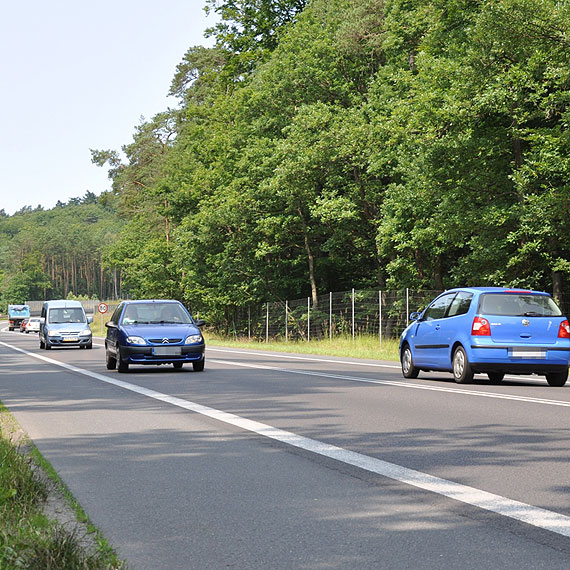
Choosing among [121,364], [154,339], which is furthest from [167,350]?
[121,364]

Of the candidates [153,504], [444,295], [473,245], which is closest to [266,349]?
[473,245]

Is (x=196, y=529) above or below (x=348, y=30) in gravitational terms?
below

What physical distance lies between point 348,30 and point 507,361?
29.8m

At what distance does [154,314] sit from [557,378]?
30.1 feet

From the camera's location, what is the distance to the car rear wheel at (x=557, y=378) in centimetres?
1700

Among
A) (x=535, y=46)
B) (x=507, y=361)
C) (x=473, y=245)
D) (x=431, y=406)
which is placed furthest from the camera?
(x=473, y=245)

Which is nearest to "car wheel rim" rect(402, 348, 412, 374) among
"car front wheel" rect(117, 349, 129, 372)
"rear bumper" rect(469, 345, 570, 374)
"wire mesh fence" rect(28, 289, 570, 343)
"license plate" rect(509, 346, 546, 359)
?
"rear bumper" rect(469, 345, 570, 374)

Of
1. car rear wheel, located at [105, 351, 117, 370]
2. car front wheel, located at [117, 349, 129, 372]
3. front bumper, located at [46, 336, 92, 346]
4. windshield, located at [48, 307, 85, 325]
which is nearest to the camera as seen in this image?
car front wheel, located at [117, 349, 129, 372]

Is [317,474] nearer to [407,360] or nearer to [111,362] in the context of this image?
[407,360]

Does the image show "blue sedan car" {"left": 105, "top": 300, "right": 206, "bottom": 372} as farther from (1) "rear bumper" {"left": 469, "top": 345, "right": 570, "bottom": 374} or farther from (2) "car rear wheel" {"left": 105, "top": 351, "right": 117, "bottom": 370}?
(1) "rear bumper" {"left": 469, "top": 345, "right": 570, "bottom": 374}

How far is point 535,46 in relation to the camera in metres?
26.8

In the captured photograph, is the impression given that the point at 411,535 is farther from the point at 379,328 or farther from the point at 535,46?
the point at 379,328

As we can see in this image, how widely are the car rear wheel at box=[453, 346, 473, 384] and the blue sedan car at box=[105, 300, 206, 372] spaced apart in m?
5.47

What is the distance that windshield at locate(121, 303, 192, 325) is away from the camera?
21.8 m
